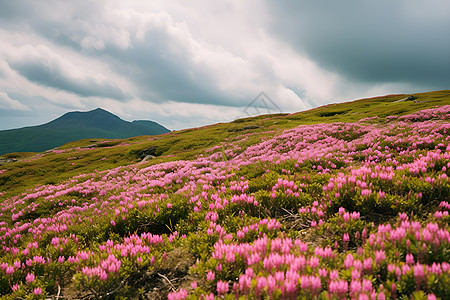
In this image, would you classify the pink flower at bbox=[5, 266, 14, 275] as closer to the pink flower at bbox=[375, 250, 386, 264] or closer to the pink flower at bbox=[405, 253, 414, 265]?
the pink flower at bbox=[375, 250, 386, 264]

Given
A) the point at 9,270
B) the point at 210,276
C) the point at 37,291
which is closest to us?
the point at 210,276

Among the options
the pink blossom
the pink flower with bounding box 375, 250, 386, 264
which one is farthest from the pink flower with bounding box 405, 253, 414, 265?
the pink blossom

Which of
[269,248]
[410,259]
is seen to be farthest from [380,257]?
[269,248]

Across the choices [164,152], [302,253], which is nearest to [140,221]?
[302,253]

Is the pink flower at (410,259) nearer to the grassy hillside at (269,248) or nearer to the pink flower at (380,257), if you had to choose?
the grassy hillside at (269,248)

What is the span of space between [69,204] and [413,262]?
1691 cm

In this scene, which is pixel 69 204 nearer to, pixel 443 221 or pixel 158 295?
pixel 158 295

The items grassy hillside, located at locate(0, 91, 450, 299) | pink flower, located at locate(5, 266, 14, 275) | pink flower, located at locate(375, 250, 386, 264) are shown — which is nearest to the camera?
grassy hillside, located at locate(0, 91, 450, 299)

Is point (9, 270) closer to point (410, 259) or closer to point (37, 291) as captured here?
point (37, 291)

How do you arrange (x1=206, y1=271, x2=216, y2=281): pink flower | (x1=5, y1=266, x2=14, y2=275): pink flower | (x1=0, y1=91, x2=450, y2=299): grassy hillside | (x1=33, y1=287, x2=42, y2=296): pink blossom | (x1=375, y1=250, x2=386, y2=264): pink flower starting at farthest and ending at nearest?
(x1=5, y1=266, x2=14, y2=275): pink flower → (x1=33, y1=287, x2=42, y2=296): pink blossom → (x1=206, y1=271, x2=216, y2=281): pink flower → (x1=375, y1=250, x2=386, y2=264): pink flower → (x1=0, y1=91, x2=450, y2=299): grassy hillside

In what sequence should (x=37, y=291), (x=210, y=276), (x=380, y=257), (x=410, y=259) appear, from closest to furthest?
(x=410, y=259)
(x=380, y=257)
(x=210, y=276)
(x=37, y=291)

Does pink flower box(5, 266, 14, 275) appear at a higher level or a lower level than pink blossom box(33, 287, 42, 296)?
higher

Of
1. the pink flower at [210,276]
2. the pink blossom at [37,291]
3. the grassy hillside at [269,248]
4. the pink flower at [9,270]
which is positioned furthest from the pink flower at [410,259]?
the pink flower at [9,270]

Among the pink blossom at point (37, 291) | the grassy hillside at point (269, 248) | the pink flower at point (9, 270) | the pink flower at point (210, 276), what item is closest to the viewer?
the grassy hillside at point (269, 248)
